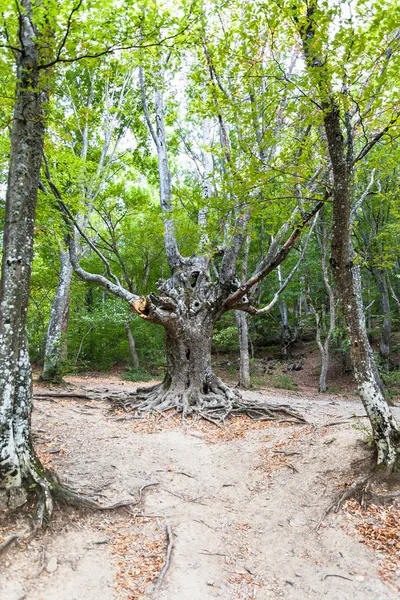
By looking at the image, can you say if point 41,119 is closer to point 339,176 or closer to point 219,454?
point 339,176

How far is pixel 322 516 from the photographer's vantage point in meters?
4.21

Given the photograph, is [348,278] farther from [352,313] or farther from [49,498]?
[49,498]

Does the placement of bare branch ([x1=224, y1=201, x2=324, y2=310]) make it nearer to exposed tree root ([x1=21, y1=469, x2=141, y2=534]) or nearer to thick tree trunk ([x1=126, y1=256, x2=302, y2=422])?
thick tree trunk ([x1=126, y1=256, x2=302, y2=422])

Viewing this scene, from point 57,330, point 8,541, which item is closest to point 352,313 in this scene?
point 8,541

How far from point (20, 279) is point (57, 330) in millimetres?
9120

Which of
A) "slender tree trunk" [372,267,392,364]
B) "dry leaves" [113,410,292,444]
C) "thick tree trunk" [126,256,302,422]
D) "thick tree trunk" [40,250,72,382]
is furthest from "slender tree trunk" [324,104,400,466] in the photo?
"slender tree trunk" [372,267,392,364]

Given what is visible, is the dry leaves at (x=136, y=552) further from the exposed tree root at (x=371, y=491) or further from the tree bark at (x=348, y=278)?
the tree bark at (x=348, y=278)

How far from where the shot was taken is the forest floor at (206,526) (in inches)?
126

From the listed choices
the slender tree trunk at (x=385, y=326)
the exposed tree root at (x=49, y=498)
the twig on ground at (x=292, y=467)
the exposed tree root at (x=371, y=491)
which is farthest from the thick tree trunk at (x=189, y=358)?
the slender tree trunk at (x=385, y=326)

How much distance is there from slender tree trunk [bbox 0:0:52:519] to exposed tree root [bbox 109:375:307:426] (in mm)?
4706

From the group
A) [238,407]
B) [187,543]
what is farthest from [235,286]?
[187,543]

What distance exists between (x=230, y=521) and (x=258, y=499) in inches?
28.6

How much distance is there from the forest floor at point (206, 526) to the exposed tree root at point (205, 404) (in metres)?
1.41

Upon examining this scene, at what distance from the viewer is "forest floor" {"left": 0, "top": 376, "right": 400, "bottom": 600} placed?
10.5 feet
